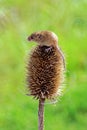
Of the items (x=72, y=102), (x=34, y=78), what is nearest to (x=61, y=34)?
(x=72, y=102)

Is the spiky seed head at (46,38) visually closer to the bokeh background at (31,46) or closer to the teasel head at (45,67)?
the teasel head at (45,67)

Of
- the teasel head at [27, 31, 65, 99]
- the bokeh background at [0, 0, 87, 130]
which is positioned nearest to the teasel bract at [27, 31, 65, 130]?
the teasel head at [27, 31, 65, 99]

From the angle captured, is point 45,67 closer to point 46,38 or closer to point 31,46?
point 46,38

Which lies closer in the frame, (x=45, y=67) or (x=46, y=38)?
(x=46, y=38)

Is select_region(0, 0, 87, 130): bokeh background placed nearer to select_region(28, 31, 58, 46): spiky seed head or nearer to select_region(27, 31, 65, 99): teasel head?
select_region(27, 31, 65, 99): teasel head

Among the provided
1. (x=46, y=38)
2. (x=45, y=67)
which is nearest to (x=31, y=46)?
(x=45, y=67)
